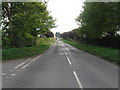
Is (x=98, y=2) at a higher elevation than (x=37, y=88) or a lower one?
higher

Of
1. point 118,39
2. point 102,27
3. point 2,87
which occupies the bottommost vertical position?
point 2,87

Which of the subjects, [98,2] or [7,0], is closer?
[7,0]

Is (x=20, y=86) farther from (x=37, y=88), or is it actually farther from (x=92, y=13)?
(x=92, y=13)

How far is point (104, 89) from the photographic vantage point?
6133 mm

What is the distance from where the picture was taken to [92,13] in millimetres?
24875

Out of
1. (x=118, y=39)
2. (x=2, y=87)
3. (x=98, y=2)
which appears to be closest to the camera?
(x=2, y=87)

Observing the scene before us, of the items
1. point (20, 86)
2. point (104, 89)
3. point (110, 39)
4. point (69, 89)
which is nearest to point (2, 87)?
point (20, 86)

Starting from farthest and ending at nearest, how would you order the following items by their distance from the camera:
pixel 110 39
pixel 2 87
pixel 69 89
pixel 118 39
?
pixel 110 39 → pixel 118 39 → pixel 2 87 → pixel 69 89

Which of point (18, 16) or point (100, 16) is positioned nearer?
point (18, 16)

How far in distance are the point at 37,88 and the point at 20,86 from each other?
0.82m

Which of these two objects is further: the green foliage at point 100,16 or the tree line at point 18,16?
the green foliage at point 100,16

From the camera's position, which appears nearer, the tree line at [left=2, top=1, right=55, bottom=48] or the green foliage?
the tree line at [left=2, top=1, right=55, bottom=48]

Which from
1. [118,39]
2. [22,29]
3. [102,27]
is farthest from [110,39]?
[22,29]

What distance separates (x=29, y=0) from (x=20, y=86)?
53.7 feet
